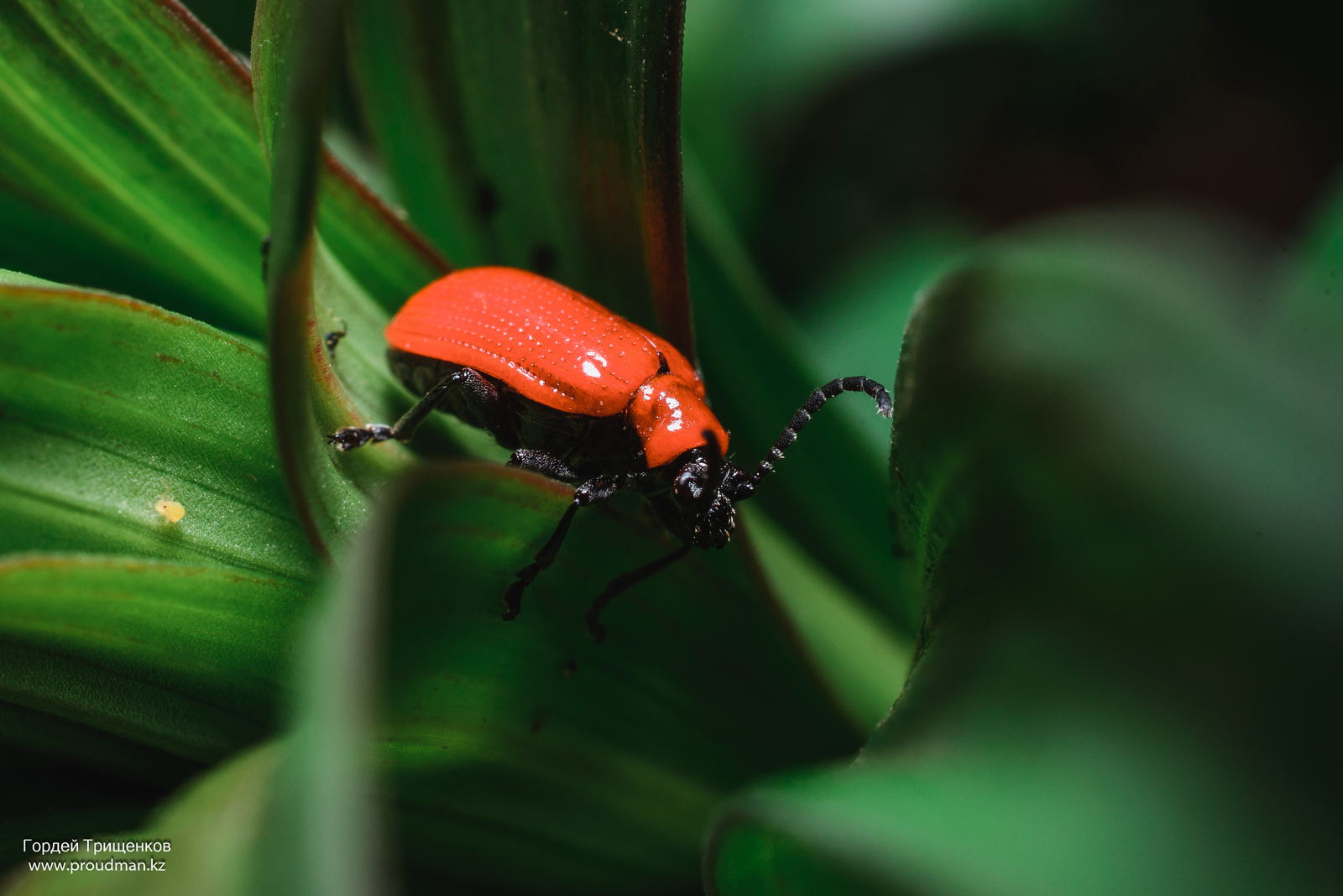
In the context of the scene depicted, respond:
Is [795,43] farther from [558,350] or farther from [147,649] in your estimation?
[147,649]

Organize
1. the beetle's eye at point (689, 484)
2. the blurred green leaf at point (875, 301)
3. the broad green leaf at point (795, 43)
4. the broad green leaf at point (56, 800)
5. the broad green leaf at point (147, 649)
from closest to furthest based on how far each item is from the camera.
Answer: the broad green leaf at point (147, 649) < the broad green leaf at point (56, 800) < the beetle's eye at point (689, 484) < the blurred green leaf at point (875, 301) < the broad green leaf at point (795, 43)

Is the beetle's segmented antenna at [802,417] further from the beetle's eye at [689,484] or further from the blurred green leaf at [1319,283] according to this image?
the blurred green leaf at [1319,283]

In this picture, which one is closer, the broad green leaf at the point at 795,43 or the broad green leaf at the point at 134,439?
the broad green leaf at the point at 134,439

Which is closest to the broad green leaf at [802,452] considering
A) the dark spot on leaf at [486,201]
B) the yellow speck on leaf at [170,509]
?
the dark spot on leaf at [486,201]

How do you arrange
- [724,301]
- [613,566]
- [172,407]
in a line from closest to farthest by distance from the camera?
[172,407]
[613,566]
[724,301]

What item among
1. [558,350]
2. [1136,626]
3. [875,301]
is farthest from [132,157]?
[875,301]

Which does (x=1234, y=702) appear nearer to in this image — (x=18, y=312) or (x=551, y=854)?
(x=551, y=854)

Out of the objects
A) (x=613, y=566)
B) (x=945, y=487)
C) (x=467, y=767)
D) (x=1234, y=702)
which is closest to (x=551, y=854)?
(x=467, y=767)
